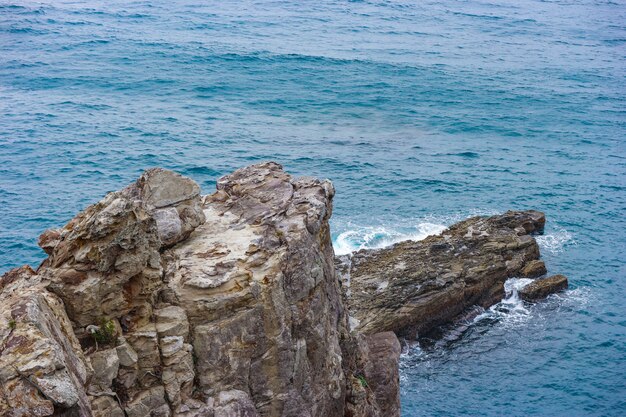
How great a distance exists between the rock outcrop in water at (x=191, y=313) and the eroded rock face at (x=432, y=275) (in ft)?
54.4

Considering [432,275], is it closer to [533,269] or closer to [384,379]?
[533,269]

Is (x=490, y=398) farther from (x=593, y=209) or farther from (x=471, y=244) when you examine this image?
(x=593, y=209)

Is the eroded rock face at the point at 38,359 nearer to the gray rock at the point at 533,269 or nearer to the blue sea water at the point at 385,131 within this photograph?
the blue sea water at the point at 385,131

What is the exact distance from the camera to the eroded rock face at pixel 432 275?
55.5 m

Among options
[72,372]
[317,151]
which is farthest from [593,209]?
[72,372]

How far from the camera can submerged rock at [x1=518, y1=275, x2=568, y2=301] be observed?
6200cm

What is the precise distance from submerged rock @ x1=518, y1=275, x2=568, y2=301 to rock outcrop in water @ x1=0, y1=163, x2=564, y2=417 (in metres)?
26.1

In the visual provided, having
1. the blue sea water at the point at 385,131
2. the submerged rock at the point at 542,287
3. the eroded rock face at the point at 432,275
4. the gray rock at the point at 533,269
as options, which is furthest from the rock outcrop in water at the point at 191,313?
the gray rock at the point at 533,269

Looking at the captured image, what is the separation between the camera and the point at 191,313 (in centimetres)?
2783

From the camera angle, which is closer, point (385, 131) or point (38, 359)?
point (38, 359)

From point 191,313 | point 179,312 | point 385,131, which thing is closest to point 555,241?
point 385,131

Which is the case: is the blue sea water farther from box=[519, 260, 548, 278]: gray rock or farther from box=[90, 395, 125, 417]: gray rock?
box=[90, 395, 125, 417]: gray rock

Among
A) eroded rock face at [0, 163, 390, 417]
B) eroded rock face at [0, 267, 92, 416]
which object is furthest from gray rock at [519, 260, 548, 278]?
eroded rock face at [0, 267, 92, 416]

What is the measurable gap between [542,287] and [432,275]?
10566 millimetres
